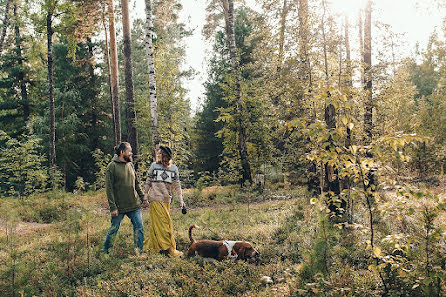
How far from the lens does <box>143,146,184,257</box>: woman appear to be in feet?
20.5

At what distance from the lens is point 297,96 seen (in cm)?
985

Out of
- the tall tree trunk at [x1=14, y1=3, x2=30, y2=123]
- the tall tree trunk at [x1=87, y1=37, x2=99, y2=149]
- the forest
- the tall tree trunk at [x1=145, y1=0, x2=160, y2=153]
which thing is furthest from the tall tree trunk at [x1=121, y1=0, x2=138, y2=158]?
the tall tree trunk at [x1=14, y1=3, x2=30, y2=123]

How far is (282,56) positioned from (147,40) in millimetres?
5943

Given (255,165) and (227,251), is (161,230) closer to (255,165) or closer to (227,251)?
(227,251)

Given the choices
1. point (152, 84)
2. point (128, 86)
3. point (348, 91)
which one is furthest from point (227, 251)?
point (128, 86)

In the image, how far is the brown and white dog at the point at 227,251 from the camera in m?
5.66

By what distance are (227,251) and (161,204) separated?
162 cm

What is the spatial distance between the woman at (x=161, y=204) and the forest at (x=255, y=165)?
429mm

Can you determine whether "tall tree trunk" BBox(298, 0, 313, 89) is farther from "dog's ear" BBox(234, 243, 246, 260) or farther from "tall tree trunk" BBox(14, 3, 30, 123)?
"tall tree trunk" BBox(14, 3, 30, 123)

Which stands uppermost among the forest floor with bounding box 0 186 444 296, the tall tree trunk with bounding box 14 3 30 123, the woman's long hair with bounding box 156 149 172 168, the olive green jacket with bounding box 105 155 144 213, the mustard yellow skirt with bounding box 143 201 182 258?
the tall tree trunk with bounding box 14 3 30 123

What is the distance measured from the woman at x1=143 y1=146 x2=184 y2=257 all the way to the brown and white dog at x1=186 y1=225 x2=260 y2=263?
24.0 inches

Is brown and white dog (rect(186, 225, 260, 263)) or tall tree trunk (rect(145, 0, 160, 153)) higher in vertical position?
tall tree trunk (rect(145, 0, 160, 153))

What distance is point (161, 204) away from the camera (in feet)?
20.7

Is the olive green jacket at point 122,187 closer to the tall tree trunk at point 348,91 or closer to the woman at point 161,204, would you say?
the woman at point 161,204
